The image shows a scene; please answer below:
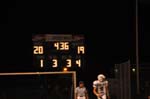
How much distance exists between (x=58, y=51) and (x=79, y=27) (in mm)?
15585

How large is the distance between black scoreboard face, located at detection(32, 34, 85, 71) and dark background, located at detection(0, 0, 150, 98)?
12.1 metres

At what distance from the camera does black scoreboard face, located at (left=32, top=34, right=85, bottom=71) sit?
17.2 meters

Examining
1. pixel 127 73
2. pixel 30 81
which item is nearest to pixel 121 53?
pixel 30 81

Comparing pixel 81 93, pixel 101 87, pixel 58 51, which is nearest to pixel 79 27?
pixel 58 51

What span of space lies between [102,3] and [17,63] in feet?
24.7

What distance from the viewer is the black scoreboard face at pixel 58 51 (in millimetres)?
17188

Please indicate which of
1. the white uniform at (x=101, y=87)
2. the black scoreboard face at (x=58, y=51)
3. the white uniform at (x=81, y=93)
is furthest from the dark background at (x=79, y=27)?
the white uniform at (x=101, y=87)

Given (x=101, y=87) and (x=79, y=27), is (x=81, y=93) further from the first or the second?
(x=79, y=27)

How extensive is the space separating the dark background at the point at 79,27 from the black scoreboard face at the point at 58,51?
477 inches

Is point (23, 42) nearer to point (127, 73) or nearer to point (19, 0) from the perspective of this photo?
point (19, 0)

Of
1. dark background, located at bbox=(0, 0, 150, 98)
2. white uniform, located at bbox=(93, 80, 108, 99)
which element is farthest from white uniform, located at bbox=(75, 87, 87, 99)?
dark background, located at bbox=(0, 0, 150, 98)

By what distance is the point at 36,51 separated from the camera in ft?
56.0

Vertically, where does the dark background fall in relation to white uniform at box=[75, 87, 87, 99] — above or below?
above

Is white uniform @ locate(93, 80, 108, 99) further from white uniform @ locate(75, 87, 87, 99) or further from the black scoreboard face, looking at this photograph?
the black scoreboard face
